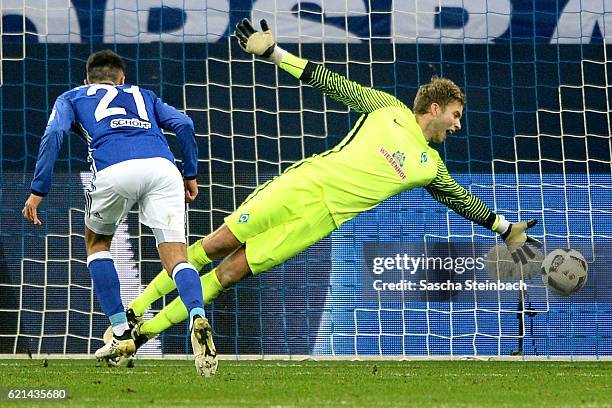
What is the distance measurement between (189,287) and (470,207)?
7.15 ft

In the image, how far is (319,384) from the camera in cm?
648

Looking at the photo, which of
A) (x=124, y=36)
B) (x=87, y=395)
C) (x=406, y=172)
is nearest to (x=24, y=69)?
(x=124, y=36)

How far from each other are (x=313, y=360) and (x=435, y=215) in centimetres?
157

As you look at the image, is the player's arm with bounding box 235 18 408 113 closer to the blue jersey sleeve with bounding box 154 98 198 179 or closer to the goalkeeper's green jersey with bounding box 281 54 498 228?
the goalkeeper's green jersey with bounding box 281 54 498 228

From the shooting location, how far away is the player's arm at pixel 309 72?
7.31m

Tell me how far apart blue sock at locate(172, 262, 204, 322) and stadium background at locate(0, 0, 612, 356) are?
324 cm

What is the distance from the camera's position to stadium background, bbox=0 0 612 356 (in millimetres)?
9883

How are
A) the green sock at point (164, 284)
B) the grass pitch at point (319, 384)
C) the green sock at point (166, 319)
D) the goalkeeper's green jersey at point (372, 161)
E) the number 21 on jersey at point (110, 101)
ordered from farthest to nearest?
the goalkeeper's green jersey at point (372, 161) < the green sock at point (164, 284) < the green sock at point (166, 319) < the number 21 on jersey at point (110, 101) < the grass pitch at point (319, 384)

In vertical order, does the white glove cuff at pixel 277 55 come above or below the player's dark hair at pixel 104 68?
above
